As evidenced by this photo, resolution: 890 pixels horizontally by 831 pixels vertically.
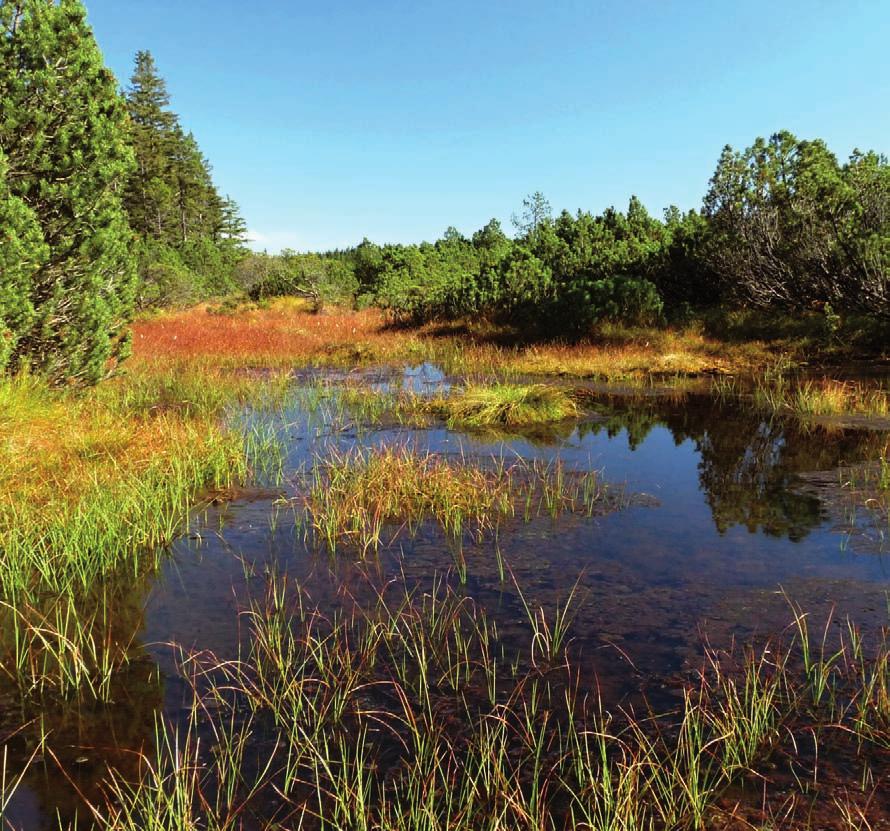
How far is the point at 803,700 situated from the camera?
3494 millimetres

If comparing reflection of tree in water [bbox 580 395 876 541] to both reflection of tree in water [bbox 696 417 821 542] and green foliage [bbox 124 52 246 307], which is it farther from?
green foliage [bbox 124 52 246 307]

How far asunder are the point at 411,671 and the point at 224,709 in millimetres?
1070

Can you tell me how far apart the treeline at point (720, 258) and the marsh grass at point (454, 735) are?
14.8m

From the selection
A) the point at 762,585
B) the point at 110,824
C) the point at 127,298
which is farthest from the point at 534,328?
the point at 110,824

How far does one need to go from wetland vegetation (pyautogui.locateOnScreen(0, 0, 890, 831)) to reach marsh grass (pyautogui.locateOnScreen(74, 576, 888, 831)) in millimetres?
23

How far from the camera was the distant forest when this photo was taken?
9.06m

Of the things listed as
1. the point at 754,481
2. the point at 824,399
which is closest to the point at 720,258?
the point at 824,399

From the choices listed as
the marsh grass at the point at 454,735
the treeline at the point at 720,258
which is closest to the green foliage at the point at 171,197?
the treeline at the point at 720,258

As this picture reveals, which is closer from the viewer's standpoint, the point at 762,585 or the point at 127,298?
the point at 762,585

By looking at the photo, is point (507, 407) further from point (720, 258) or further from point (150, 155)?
point (150, 155)

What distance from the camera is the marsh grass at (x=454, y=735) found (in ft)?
8.87

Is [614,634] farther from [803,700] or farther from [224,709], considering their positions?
[224,709]

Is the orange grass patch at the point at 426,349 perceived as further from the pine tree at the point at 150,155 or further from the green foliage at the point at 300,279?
the pine tree at the point at 150,155

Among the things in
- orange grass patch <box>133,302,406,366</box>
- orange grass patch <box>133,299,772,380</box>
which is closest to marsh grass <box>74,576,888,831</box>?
orange grass patch <box>133,299,772,380</box>
